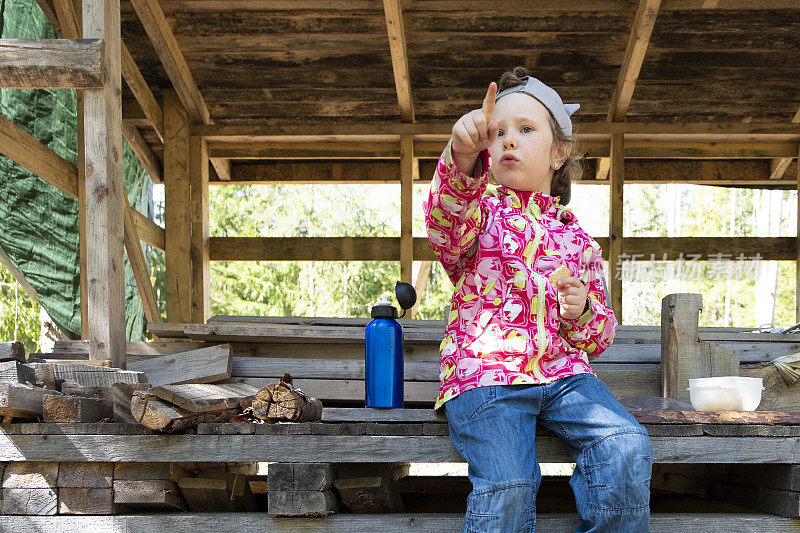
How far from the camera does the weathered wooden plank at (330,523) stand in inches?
104

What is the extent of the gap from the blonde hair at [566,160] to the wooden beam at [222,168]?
4.91 meters

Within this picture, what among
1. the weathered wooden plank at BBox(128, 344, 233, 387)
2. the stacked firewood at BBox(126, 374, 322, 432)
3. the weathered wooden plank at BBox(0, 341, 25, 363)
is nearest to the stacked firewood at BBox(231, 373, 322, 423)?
the stacked firewood at BBox(126, 374, 322, 432)

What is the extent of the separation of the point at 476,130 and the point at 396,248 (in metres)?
4.78

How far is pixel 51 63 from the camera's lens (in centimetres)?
358

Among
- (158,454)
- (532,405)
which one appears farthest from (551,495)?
(158,454)

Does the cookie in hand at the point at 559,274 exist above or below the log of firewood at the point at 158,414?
above

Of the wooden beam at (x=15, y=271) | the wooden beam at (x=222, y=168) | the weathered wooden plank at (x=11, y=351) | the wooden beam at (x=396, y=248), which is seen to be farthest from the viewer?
the wooden beam at (x=222, y=168)

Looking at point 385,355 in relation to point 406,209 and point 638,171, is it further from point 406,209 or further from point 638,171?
point 638,171

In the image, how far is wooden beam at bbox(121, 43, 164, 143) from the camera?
228 inches

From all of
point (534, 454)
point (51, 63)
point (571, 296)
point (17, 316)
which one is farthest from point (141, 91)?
point (17, 316)

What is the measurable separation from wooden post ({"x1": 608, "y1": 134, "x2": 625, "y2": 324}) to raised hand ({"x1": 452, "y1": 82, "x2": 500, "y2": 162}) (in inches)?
179

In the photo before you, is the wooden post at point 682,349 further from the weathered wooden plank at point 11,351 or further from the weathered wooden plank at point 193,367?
the weathered wooden plank at point 11,351

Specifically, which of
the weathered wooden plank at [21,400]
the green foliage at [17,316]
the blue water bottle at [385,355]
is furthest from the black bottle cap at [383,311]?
the green foliage at [17,316]

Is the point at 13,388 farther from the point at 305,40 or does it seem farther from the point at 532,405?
the point at 305,40
